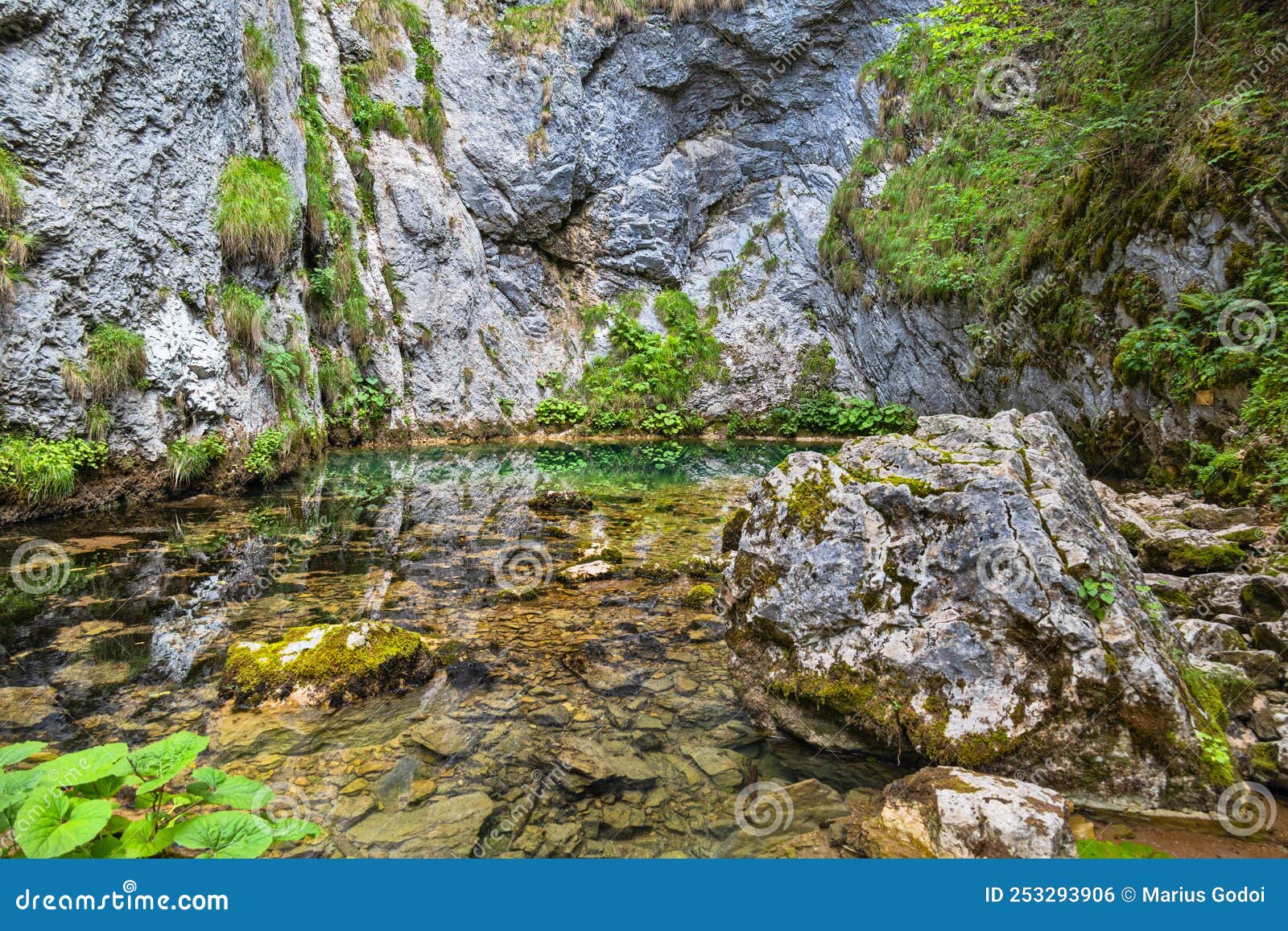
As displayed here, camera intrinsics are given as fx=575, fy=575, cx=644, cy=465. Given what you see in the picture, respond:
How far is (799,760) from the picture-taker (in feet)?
9.23

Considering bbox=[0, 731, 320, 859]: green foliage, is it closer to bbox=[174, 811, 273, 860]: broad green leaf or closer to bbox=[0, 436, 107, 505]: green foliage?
bbox=[174, 811, 273, 860]: broad green leaf

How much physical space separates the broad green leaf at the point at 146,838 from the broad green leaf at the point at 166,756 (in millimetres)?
97

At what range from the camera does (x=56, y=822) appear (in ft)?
4.96

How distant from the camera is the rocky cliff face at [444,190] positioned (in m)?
6.79

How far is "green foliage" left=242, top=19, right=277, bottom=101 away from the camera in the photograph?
1027 cm

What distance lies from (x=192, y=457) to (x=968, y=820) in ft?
30.3

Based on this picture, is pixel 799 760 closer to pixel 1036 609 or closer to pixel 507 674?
pixel 1036 609

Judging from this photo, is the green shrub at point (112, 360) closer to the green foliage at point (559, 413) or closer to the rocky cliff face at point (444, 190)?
the rocky cliff face at point (444, 190)

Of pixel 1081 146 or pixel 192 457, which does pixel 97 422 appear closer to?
pixel 192 457

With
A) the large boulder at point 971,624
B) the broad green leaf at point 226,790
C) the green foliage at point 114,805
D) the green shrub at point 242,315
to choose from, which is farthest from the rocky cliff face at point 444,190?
the large boulder at point 971,624

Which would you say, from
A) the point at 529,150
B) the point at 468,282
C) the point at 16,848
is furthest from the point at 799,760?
the point at 529,150

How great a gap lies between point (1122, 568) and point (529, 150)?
66.7ft

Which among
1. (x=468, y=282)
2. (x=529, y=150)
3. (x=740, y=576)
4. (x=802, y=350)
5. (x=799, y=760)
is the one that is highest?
(x=529, y=150)

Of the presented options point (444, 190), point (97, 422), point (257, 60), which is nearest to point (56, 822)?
point (97, 422)
